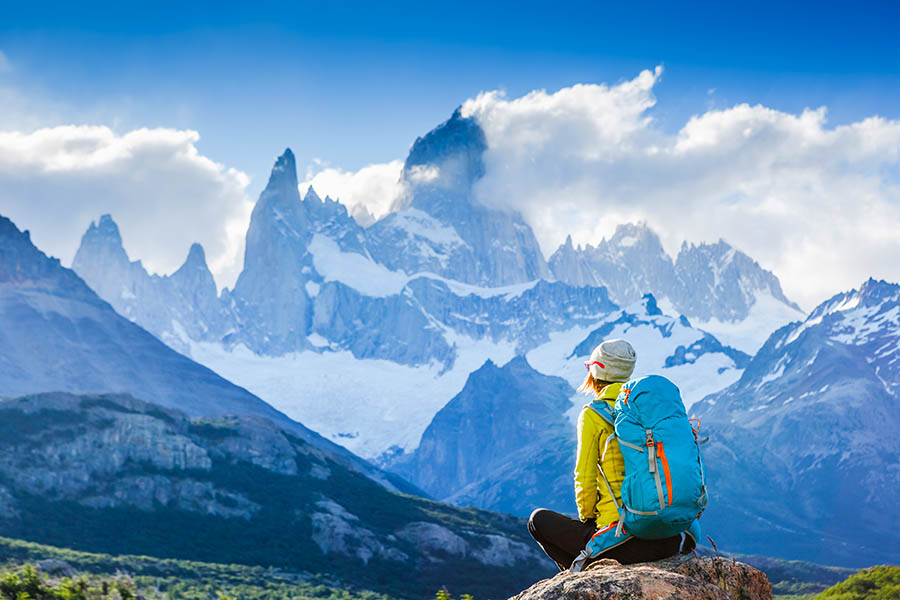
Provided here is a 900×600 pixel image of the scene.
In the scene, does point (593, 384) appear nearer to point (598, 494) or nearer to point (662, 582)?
point (598, 494)

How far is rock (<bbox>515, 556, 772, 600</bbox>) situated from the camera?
1035cm

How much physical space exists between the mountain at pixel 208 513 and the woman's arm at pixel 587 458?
13085 centimetres

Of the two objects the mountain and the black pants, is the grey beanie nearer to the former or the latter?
the black pants

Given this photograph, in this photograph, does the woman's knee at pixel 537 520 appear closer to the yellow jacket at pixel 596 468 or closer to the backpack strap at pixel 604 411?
the yellow jacket at pixel 596 468

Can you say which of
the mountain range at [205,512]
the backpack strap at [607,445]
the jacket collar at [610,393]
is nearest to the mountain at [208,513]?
the mountain range at [205,512]

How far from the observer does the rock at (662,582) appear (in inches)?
408

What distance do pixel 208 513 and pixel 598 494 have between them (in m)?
164

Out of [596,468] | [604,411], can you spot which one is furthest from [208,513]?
[604,411]

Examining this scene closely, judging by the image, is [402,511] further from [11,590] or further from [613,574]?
[613,574]

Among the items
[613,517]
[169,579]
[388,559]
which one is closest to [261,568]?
[169,579]

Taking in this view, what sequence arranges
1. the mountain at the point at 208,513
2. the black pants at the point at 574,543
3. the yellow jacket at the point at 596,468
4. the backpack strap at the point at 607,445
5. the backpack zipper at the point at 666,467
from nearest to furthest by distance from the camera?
the backpack zipper at the point at 666,467 < the backpack strap at the point at 607,445 < the yellow jacket at the point at 596,468 < the black pants at the point at 574,543 < the mountain at the point at 208,513

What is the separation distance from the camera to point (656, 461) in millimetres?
10594

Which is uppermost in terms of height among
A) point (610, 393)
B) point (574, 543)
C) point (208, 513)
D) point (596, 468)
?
point (208, 513)

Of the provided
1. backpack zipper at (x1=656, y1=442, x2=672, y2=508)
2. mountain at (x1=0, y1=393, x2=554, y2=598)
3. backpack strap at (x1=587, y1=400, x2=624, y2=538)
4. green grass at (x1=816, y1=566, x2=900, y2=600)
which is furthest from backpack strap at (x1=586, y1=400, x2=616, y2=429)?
mountain at (x1=0, y1=393, x2=554, y2=598)
